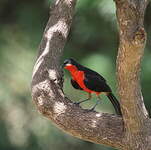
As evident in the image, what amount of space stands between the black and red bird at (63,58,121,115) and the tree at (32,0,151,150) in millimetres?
247

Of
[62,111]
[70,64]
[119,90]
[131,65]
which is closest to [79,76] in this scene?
[70,64]

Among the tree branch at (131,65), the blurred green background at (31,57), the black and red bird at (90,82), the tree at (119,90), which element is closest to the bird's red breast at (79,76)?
the black and red bird at (90,82)

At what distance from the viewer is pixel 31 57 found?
8.21 meters

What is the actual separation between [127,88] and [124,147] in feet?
1.66

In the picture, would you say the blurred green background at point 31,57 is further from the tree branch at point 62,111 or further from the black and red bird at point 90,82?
the tree branch at point 62,111

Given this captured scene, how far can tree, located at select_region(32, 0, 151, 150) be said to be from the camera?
154 inches

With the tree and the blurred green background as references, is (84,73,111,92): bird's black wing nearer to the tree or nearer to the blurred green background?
the tree

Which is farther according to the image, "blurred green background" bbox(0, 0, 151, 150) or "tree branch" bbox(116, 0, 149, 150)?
"blurred green background" bbox(0, 0, 151, 150)

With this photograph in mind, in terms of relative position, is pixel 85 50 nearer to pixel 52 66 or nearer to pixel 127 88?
pixel 52 66

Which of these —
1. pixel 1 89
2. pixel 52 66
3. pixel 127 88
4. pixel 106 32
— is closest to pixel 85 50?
pixel 106 32

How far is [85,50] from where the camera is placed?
834 centimetres

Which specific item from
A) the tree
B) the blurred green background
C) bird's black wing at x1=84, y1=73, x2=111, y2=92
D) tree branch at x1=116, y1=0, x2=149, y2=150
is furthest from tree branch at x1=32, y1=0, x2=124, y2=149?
the blurred green background

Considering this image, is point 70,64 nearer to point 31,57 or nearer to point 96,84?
point 96,84

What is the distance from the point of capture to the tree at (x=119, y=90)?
12.8 ft
